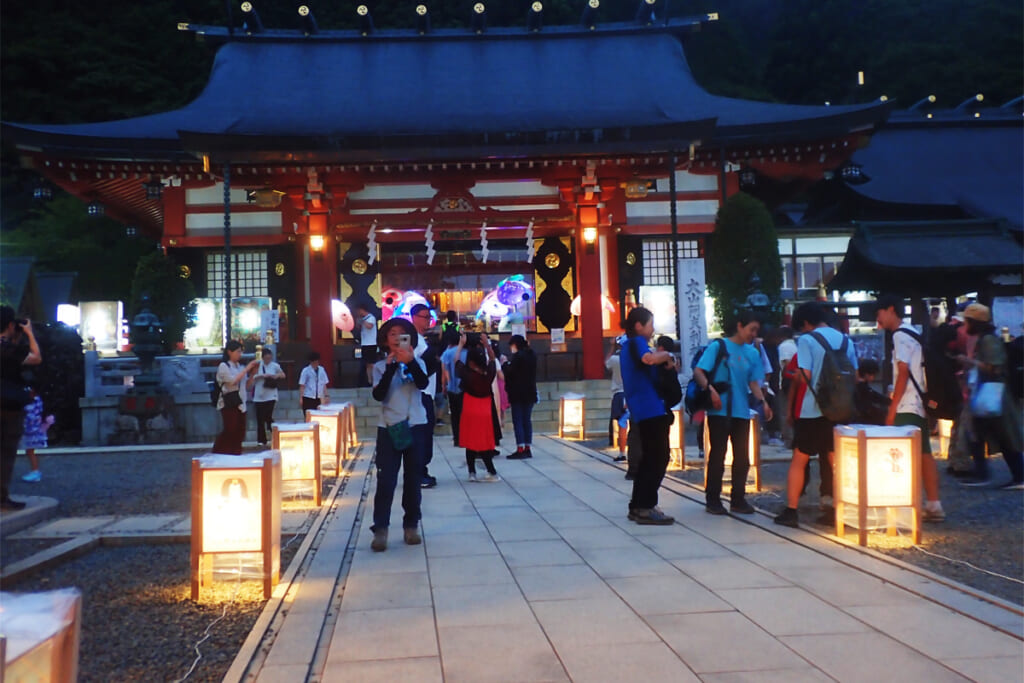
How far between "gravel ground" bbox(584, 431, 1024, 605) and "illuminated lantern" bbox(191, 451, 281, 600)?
4.02 meters

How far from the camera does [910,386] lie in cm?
643

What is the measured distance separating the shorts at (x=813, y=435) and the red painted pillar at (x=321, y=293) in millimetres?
11970

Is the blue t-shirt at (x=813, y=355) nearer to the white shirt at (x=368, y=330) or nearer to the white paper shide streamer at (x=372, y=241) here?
the white shirt at (x=368, y=330)

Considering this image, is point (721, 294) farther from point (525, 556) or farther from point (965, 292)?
point (525, 556)

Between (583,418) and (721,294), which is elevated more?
(721,294)

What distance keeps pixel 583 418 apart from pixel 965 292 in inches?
437

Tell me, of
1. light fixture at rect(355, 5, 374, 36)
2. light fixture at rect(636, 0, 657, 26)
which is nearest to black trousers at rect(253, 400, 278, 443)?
light fixture at rect(355, 5, 374, 36)

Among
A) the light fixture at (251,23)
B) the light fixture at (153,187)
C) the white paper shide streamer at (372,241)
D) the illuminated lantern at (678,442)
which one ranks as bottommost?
the illuminated lantern at (678,442)

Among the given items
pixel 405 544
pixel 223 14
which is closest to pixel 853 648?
pixel 405 544

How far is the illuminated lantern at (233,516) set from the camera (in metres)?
4.66

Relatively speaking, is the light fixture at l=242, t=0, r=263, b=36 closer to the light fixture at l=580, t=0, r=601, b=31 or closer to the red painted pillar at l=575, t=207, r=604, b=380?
the light fixture at l=580, t=0, r=601, b=31

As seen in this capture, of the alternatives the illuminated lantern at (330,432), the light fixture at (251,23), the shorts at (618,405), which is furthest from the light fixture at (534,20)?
the illuminated lantern at (330,432)

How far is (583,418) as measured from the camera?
13594 millimetres

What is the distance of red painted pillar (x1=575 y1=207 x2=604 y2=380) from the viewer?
1673cm
